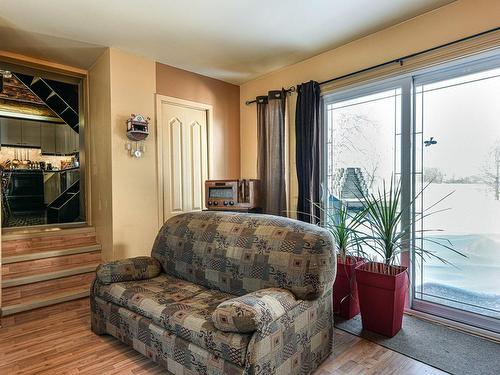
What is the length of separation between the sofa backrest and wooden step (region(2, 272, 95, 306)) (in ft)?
3.72

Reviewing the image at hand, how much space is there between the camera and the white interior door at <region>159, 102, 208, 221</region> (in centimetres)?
345

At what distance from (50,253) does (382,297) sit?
10.3 ft

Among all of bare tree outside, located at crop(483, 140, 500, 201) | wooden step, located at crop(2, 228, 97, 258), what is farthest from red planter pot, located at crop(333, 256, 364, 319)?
wooden step, located at crop(2, 228, 97, 258)

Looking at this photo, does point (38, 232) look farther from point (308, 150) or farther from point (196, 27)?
point (308, 150)

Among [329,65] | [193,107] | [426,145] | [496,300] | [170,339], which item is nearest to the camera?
[170,339]

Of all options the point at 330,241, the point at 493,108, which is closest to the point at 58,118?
the point at 330,241

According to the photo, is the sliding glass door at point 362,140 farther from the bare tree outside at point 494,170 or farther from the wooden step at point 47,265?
the wooden step at point 47,265

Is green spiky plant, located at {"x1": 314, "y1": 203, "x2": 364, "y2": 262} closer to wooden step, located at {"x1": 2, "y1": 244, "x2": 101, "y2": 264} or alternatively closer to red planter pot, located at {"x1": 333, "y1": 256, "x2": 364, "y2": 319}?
red planter pot, located at {"x1": 333, "y1": 256, "x2": 364, "y2": 319}

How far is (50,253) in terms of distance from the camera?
2992 millimetres

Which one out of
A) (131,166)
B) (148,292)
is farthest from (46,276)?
(148,292)

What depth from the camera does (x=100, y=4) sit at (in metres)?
2.24

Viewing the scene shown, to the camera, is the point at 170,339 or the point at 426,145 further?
the point at 426,145

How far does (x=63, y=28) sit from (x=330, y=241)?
2.85m

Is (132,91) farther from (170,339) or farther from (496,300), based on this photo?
(496,300)
